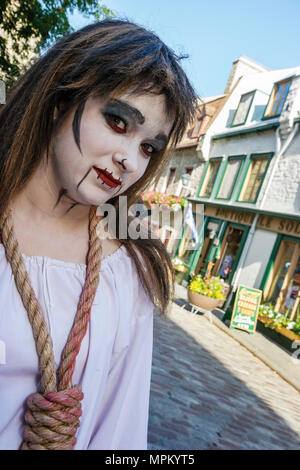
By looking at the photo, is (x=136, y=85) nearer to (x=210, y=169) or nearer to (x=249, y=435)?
(x=249, y=435)

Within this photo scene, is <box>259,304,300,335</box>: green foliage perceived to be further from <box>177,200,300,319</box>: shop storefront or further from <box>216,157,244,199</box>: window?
<box>216,157,244,199</box>: window

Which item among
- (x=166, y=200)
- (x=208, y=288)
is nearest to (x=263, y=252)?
(x=208, y=288)

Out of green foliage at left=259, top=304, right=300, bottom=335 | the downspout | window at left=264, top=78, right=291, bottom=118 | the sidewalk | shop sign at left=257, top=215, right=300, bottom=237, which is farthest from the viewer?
window at left=264, top=78, right=291, bottom=118

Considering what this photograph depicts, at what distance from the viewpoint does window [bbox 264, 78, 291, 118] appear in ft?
40.8

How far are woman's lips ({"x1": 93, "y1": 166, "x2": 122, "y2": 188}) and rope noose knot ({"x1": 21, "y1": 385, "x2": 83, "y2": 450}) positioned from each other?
637 millimetres

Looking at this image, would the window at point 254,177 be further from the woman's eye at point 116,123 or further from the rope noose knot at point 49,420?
the rope noose knot at point 49,420

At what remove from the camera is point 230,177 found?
47.4ft

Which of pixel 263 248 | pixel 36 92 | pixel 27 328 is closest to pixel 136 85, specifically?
pixel 36 92

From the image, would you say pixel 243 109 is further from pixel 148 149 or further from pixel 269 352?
pixel 148 149

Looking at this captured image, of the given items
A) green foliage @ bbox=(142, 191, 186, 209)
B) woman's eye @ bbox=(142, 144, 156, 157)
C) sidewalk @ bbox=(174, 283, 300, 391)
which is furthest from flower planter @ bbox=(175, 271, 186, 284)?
woman's eye @ bbox=(142, 144, 156, 157)

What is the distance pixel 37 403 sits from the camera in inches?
37.6

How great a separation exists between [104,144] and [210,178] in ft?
51.2

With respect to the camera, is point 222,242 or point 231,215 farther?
point 222,242

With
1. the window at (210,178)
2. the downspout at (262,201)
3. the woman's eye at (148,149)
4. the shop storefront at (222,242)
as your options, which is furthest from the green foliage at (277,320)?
the woman's eye at (148,149)
